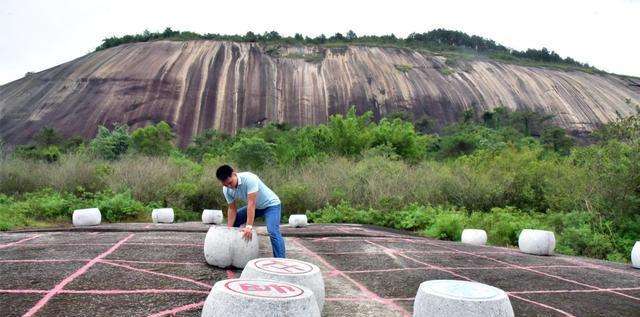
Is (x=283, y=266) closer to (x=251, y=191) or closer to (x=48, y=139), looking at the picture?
(x=251, y=191)

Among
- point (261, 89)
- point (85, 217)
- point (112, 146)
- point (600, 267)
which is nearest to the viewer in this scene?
point (600, 267)

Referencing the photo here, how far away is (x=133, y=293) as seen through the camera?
5621 mm

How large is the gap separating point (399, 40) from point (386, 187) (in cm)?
5698

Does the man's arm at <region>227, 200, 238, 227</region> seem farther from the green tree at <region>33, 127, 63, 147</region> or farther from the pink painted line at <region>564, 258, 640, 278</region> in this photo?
the green tree at <region>33, 127, 63, 147</region>

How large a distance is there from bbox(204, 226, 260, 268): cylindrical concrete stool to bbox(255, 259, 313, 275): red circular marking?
58.3 inches

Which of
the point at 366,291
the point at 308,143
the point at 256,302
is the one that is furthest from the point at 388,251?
the point at 308,143

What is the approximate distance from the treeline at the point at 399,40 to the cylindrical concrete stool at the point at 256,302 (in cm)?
5733

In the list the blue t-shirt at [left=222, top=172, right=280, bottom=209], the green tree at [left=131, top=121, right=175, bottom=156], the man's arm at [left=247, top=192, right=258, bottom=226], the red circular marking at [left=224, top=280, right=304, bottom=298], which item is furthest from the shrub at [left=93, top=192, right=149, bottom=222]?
the green tree at [left=131, top=121, right=175, bottom=156]

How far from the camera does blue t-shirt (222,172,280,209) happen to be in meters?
6.46

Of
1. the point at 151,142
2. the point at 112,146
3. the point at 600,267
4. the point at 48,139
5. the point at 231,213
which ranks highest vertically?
the point at 48,139

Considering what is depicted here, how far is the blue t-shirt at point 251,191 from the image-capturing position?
646 cm

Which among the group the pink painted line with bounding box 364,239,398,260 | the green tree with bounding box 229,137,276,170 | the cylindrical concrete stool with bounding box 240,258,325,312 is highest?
the green tree with bounding box 229,137,276,170

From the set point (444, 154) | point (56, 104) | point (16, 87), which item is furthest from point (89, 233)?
point (16, 87)

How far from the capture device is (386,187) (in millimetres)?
18484
